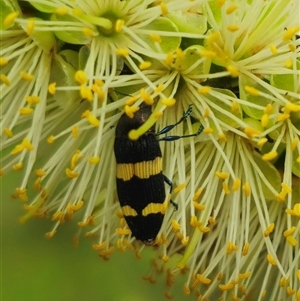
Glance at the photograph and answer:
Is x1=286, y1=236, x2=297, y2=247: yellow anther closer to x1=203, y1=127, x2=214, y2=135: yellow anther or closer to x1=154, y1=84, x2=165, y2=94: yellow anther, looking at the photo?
x1=203, y1=127, x2=214, y2=135: yellow anther

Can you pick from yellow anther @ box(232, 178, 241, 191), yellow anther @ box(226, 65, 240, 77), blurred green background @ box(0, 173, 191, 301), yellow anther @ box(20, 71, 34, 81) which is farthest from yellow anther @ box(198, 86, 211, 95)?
blurred green background @ box(0, 173, 191, 301)

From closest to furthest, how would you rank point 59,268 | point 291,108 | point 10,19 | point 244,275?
point 10,19, point 291,108, point 244,275, point 59,268

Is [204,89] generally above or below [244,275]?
above

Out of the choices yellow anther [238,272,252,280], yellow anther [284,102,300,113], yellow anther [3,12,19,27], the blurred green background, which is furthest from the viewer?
the blurred green background

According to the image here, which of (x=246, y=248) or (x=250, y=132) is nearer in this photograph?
(x=250, y=132)

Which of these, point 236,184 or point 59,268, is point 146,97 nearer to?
point 236,184

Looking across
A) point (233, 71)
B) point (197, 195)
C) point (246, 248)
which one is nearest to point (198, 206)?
point (197, 195)

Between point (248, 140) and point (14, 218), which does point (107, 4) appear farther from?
point (14, 218)
